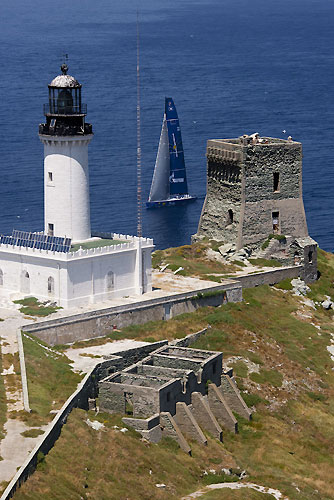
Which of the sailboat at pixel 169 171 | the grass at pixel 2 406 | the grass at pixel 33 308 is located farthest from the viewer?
the sailboat at pixel 169 171

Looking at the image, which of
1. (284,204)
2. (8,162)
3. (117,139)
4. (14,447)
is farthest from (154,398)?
(117,139)

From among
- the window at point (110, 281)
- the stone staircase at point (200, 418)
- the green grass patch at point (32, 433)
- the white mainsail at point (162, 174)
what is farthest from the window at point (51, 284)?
the white mainsail at point (162, 174)

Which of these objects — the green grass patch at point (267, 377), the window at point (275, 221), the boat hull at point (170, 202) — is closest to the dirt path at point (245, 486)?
the green grass patch at point (267, 377)

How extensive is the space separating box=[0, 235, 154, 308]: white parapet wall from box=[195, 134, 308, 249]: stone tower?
15.0 meters

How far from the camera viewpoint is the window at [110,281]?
6725cm

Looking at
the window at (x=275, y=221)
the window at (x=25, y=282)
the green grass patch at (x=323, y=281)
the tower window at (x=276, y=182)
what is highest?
the tower window at (x=276, y=182)

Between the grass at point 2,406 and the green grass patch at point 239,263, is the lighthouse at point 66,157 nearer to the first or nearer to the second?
the green grass patch at point 239,263

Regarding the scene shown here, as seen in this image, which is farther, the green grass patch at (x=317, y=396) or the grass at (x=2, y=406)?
the green grass patch at (x=317, y=396)

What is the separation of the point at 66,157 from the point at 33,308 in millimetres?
9063

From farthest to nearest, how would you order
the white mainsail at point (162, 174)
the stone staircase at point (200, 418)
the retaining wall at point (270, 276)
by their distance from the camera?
the white mainsail at point (162, 174), the retaining wall at point (270, 276), the stone staircase at point (200, 418)

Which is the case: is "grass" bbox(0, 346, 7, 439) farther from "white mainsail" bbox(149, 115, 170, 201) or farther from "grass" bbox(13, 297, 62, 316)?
"white mainsail" bbox(149, 115, 170, 201)

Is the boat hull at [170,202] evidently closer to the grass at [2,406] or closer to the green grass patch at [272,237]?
the green grass patch at [272,237]

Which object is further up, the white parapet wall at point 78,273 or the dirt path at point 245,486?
the white parapet wall at point 78,273

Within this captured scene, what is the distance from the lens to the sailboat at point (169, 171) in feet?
447
